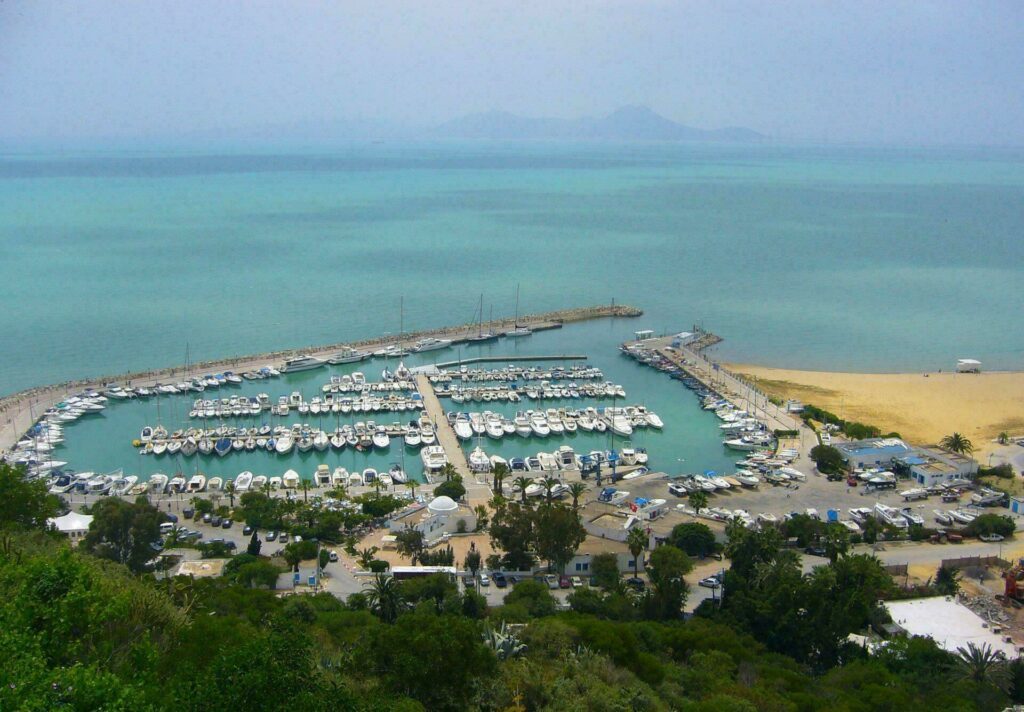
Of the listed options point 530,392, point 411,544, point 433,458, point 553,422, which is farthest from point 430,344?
point 411,544

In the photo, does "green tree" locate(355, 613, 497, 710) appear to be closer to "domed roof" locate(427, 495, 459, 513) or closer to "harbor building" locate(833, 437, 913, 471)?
"domed roof" locate(427, 495, 459, 513)

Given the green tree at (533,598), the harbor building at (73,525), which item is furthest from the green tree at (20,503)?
the green tree at (533,598)

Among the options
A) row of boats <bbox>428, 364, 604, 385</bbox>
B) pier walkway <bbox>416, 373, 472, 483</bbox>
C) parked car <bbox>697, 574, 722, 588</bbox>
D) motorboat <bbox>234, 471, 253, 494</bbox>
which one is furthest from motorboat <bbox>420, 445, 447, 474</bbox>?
parked car <bbox>697, 574, 722, 588</bbox>

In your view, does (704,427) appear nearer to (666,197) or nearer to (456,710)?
(456,710)

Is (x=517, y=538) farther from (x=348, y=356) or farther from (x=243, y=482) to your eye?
(x=348, y=356)

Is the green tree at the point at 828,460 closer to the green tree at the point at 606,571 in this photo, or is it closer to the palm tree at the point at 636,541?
the palm tree at the point at 636,541

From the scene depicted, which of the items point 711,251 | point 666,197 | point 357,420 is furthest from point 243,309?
point 666,197
